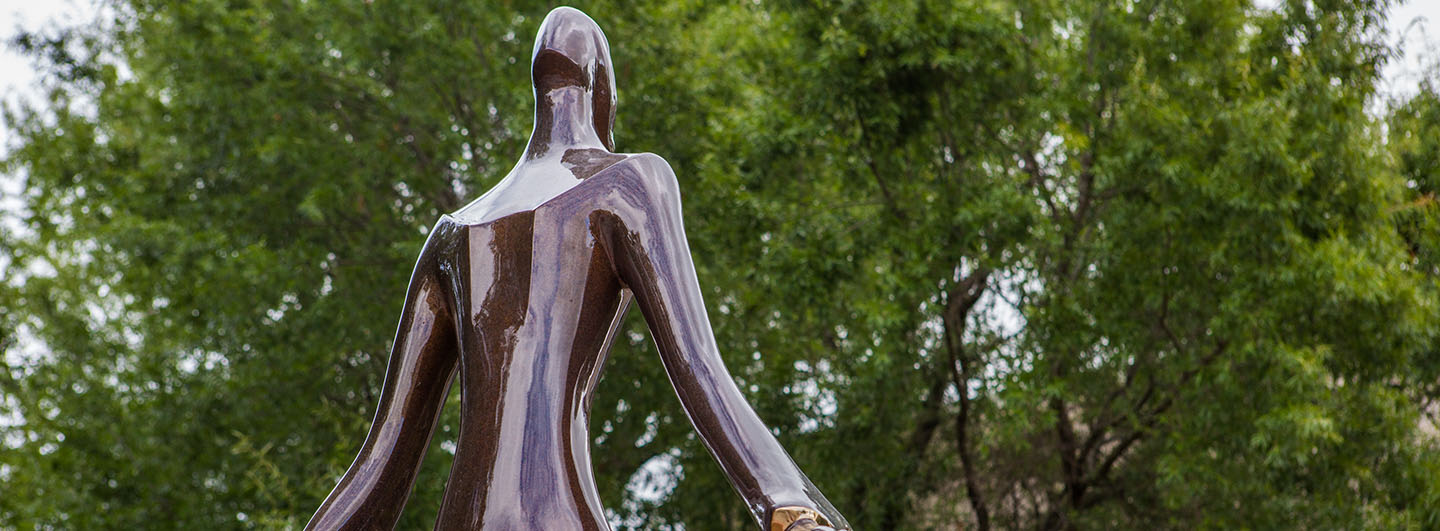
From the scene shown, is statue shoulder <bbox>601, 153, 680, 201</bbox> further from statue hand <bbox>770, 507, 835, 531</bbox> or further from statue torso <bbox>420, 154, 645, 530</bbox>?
statue hand <bbox>770, 507, 835, 531</bbox>

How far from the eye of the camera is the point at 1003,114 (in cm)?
1066

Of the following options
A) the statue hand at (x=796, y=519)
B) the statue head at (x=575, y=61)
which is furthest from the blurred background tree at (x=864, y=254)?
the statue hand at (x=796, y=519)

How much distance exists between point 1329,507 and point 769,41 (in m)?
5.38

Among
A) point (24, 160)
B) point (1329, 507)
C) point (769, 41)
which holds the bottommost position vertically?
point (1329, 507)

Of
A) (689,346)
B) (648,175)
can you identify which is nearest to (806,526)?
(689,346)

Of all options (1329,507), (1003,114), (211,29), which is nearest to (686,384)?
(1329,507)

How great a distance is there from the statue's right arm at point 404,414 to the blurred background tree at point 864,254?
6.57 meters

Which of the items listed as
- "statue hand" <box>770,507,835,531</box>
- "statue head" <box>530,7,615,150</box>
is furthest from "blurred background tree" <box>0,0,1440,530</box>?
"statue hand" <box>770,507,835,531</box>

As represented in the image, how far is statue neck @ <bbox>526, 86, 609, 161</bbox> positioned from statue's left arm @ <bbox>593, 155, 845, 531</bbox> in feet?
0.78

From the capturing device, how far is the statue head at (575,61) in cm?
294

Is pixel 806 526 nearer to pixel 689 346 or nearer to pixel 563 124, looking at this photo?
pixel 689 346

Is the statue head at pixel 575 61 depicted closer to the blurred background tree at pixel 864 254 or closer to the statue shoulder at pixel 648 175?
the statue shoulder at pixel 648 175

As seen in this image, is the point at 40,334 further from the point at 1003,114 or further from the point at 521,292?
the point at 521,292

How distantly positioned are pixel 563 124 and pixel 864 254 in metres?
7.59
